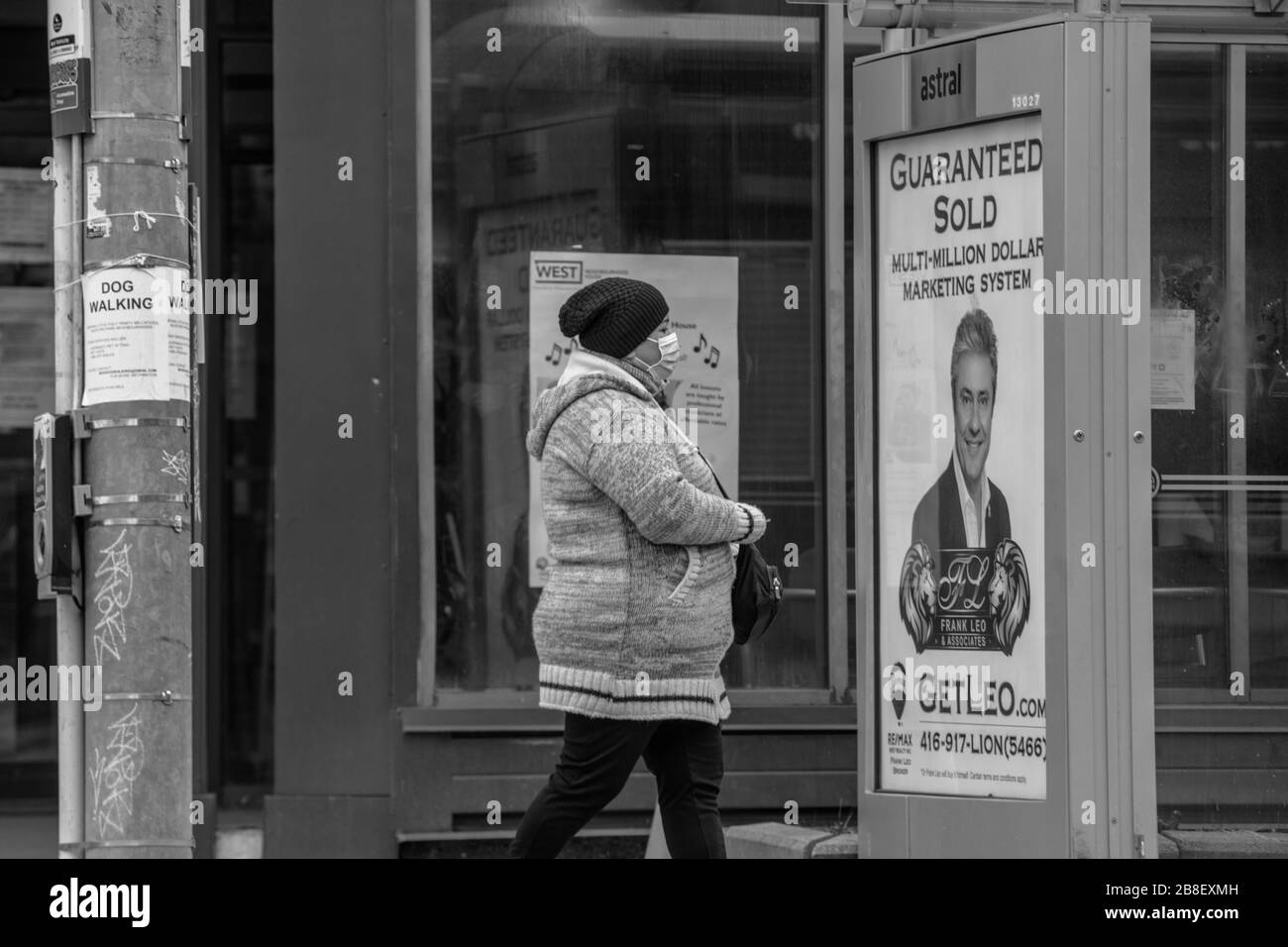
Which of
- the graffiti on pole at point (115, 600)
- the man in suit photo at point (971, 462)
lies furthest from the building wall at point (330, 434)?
the graffiti on pole at point (115, 600)

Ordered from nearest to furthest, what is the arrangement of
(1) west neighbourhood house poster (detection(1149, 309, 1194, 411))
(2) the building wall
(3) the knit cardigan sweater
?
(3) the knit cardigan sweater, (1) west neighbourhood house poster (detection(1149, 309, 1194, 411)), (2) the building wall

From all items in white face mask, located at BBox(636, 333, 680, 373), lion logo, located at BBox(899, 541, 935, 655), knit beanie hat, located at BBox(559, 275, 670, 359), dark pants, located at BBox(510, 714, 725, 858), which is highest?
knit beanie hat, located at BBox(559, 275, 670, 359)

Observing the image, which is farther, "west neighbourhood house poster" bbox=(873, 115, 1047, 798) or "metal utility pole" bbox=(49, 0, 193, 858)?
"west neighbourhood house poster" bbox=(873, 115, 1047, 798)

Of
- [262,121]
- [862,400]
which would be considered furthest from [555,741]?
[262,121]

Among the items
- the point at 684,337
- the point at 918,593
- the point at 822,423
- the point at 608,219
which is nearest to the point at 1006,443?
the point at 918,593

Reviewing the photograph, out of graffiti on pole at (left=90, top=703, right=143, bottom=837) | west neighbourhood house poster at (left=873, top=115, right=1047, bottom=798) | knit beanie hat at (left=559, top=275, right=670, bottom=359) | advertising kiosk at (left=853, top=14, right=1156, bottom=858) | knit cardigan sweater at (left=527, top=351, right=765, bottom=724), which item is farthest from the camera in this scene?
west neighbourhood house poster at (left=873, top=115, right=1047, bottom=798)

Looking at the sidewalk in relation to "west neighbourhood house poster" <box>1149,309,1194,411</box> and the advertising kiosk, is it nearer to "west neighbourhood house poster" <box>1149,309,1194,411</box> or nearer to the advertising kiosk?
the advertising kiosk

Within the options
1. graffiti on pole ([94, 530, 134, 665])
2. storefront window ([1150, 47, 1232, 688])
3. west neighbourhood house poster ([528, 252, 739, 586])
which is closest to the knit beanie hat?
graffiti on pole ([94, 530, 134, 665])

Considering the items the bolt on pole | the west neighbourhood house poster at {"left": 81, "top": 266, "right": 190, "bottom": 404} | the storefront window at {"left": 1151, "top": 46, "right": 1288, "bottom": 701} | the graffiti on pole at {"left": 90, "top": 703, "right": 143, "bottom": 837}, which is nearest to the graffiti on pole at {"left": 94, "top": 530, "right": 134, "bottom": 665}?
the bolt on pole

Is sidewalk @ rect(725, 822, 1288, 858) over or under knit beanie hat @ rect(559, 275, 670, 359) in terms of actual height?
under

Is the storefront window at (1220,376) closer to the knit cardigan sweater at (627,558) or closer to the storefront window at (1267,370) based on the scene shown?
the storefront window at (1267,370)

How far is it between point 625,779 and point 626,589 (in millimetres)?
503

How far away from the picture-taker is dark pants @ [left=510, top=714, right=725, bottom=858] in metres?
4.85
